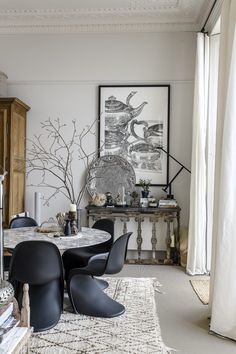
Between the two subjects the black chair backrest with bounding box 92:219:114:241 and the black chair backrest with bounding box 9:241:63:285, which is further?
the black chair backrest with bounding box 92:219:114:241

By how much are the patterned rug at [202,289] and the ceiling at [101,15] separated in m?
3.42

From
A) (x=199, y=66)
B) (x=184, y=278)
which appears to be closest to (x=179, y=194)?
(x=184, y=278)

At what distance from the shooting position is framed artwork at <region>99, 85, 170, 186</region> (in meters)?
5.34

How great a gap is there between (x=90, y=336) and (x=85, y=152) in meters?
3.15

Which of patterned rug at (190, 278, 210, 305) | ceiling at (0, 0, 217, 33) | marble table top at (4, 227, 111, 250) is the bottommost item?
patterned rug at (190, 278, 210, 305)

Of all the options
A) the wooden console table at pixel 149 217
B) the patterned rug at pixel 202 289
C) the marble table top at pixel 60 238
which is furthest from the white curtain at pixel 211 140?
the marble table top at pixel 60 238

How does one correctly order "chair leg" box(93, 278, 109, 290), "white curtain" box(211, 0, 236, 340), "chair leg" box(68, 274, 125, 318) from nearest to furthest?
1. "white curtain" box(211, 0, 236, 340)
2. "chair leg" box(68, 274, 125, 318)
3. "chair leg" box(93, 278, 109, 290)

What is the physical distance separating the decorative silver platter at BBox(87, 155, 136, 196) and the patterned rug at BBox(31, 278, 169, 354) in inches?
85.7

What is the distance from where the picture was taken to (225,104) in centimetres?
288

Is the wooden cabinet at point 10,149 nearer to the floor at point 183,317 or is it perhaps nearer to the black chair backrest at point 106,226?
the black chair backrest at point 106,226

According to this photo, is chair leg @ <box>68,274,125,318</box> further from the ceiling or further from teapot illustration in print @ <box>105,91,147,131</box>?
the ceiling

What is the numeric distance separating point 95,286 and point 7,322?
4.88 ft

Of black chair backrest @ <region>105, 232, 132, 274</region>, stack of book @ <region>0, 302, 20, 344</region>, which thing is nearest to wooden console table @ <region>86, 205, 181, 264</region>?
black chair backrest @ <region>105, 232, 132, 274</region>

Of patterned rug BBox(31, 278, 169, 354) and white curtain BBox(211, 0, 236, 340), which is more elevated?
white curtain BBox(211, 0, 236, 340)
